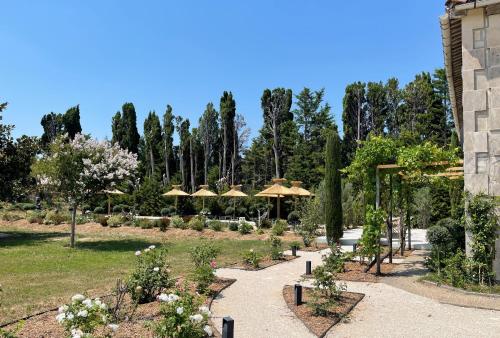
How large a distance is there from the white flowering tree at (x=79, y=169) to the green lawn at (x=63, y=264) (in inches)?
70.5

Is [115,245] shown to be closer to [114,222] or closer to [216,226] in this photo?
[216,226]

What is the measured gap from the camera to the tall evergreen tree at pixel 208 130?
47.8 metres

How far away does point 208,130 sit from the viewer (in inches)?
1901

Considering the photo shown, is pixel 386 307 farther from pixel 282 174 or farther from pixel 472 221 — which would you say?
pixel 282 174

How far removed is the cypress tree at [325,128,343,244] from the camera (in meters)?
16.3

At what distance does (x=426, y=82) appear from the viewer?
38.0 metres

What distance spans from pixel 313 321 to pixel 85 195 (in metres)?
11.8

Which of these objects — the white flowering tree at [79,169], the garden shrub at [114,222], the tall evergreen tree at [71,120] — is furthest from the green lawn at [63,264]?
the tall evergreen tree at [71,120]

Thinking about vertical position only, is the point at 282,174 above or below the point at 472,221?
above

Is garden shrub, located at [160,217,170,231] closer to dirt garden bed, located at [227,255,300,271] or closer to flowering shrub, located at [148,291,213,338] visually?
dirt garden bed, located at [227,255,300,271]

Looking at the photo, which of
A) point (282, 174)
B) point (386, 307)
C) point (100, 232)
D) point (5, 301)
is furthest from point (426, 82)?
point (5, 301)

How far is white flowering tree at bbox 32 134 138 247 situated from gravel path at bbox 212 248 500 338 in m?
8.67

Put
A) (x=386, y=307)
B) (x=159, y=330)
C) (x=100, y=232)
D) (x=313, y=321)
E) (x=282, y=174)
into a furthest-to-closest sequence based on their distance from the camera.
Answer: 1. (x=282, y=174)
2. (x=100, y=232)
3. (x=386, y=307)
4. (x=313, y=321)
5. (x=159, y=330)

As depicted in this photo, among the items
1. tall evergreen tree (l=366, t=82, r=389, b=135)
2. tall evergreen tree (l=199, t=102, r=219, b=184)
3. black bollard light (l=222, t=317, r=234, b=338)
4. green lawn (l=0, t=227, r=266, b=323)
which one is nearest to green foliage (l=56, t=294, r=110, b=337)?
black bollard light (l=222, t=317, r=234, b=338)
